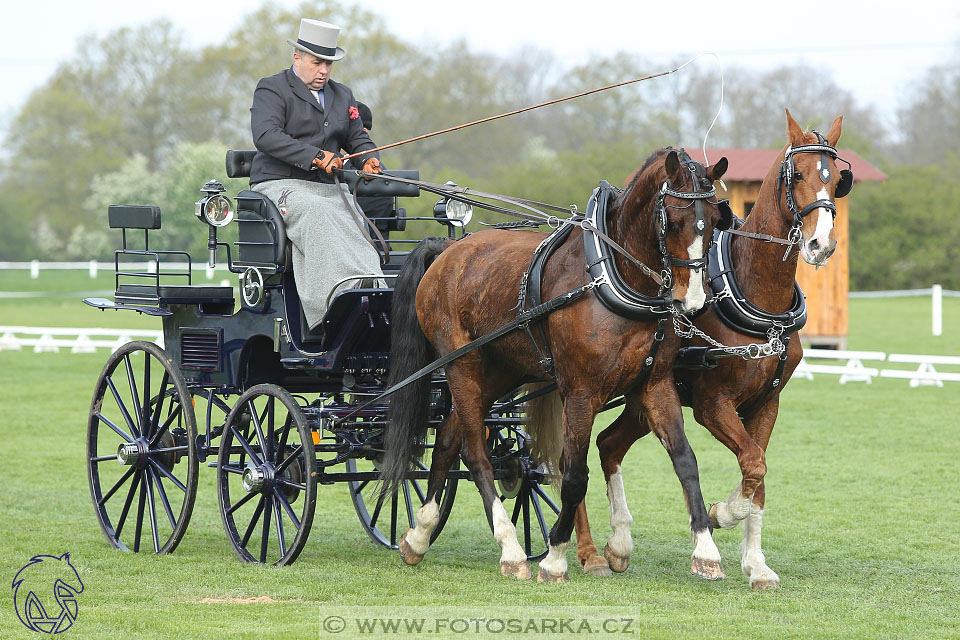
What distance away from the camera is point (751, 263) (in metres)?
5.78

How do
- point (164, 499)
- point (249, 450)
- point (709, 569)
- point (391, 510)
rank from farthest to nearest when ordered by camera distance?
point (391, 510), point (164, 499), point (249, 450), point (709, 569)

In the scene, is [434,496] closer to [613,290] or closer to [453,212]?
[613,290]

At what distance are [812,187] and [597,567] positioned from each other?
6.89ft

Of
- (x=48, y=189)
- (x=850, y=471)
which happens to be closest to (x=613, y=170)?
(x=48, y=189)

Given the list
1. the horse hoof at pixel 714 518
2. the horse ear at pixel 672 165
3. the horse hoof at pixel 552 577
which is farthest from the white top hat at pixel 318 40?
the horse hoof at pixel 714 518

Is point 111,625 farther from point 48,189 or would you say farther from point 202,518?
point 48,189

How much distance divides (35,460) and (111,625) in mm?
6404

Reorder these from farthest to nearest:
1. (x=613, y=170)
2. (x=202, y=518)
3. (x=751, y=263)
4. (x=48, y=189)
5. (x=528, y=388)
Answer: (x=48, y=189), (x=613, y=170), (x=202, y=518), (x=528, y=388), (x=751, y=263)

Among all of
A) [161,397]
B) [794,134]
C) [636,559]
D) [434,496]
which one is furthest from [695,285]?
[161,397]

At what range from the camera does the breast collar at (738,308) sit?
18.5ft

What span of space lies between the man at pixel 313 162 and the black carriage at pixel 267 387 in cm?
12

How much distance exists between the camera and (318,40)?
6.69 meters

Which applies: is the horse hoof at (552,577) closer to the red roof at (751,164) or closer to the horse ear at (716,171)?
the horse ear at (716,171)

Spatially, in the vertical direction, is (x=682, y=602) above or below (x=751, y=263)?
below
